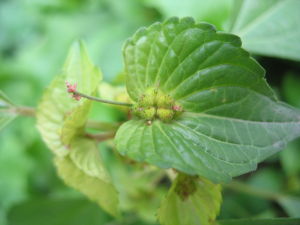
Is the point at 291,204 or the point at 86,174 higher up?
the point at 86,174

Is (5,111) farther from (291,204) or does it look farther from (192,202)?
(291,204)

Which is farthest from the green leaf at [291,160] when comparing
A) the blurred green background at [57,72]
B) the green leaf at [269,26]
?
the green leaf at [269,26]

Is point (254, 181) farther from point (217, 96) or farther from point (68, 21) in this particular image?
point (68, 21)

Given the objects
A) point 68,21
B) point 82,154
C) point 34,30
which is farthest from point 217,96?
point 34,30

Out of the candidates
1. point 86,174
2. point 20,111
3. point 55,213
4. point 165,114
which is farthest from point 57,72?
point 165,114

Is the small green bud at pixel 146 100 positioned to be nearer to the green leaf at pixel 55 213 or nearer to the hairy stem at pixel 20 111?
the hairy stem at pixel 20 111

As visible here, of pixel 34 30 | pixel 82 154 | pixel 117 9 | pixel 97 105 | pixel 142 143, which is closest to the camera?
pixel 142 143

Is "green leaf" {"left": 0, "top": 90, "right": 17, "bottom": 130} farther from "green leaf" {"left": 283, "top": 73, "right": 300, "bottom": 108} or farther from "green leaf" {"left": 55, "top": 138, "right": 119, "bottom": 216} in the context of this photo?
"green leaf" {"left": 283, "top": 73, "right": 300, "bottom": 108}
